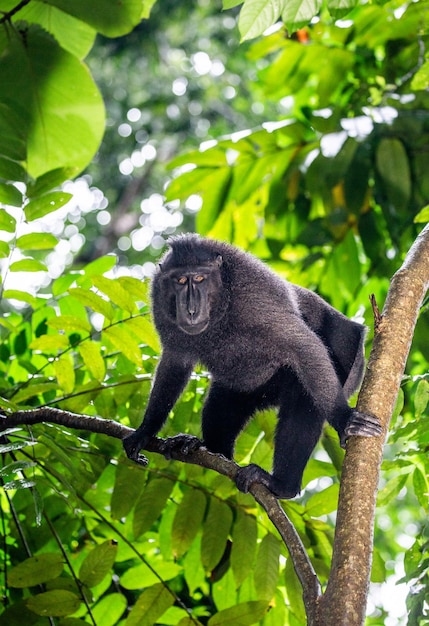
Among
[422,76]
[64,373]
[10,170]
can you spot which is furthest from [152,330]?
[422,76]

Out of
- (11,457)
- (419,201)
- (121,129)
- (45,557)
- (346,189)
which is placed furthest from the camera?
(121,129)

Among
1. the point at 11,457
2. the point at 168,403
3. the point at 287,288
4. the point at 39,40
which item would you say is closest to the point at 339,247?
the point at 287,288

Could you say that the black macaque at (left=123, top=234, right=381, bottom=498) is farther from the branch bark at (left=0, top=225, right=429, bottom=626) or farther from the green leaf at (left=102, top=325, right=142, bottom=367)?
the branch bark at (left=0, top=225, right=429, bottom=626)

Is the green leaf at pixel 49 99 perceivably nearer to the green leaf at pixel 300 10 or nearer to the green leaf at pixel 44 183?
the green leaf at pixel 44 183

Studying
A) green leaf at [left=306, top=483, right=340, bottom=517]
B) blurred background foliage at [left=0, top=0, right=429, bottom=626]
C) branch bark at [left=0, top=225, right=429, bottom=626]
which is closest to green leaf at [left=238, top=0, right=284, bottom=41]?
blurred background foliage at [left=0, top=0, right=429, bottom=626]

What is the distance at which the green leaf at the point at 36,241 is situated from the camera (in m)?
4.13

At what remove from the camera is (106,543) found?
3.62m

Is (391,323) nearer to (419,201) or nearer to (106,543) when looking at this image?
(106,543)

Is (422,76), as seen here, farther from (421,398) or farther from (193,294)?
(421,398)

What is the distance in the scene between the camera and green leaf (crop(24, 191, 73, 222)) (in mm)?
4121

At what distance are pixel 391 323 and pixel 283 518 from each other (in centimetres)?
91

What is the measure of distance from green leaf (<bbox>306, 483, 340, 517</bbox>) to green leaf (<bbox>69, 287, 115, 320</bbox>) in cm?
142

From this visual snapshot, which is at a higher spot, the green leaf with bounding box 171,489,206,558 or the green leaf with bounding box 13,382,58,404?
the green leaf with bounding box 13,382,58,404

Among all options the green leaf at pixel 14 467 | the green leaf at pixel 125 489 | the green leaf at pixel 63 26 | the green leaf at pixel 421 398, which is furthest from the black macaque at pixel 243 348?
the green leaf at pixel 63 26
